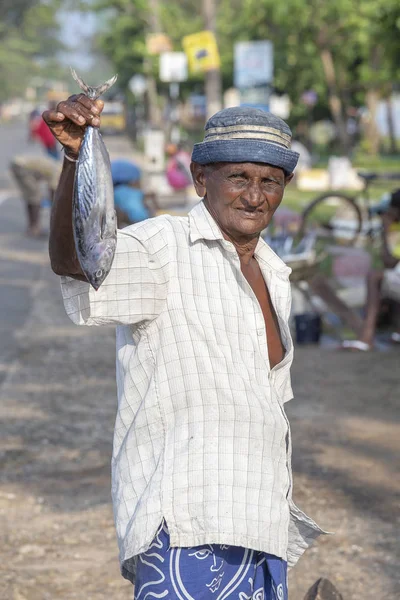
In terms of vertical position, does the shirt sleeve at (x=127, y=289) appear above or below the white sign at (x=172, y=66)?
below

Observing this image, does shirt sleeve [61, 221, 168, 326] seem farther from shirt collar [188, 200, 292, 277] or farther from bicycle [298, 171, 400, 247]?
bicycle [298, 171, 400, 247]

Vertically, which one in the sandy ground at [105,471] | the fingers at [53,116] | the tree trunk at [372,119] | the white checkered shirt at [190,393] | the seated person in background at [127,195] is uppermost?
the tree trunk at [372,119]

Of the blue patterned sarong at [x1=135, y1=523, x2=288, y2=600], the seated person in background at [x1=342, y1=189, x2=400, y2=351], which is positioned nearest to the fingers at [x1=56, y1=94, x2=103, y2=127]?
the blue patterned sarong at [x1=135, y1=523, x2=288, y2=600]

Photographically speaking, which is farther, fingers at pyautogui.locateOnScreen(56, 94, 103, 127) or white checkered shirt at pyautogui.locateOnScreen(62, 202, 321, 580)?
white checkered shirt at pyautogui.locateOnScreen(62, 202, 321, 580)

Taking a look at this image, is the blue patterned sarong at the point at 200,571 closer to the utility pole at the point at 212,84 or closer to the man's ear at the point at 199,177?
the man's ear at the point at 199,177

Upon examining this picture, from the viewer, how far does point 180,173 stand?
20.1 m

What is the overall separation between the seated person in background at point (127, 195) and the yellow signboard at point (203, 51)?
11.3 metres

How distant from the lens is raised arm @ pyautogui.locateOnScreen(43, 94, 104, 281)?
2.13 meters

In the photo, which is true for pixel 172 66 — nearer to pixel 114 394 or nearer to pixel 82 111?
pixel 114 394

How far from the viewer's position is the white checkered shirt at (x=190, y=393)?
7.91ft

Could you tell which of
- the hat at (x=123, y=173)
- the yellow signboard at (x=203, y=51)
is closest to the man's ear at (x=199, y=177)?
A: the hat at (x=123, y=173)

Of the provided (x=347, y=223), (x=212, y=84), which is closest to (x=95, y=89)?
(x=347, y=223)

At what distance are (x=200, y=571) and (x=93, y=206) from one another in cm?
89

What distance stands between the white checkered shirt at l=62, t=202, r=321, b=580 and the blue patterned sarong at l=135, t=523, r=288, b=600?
0.15 ft
